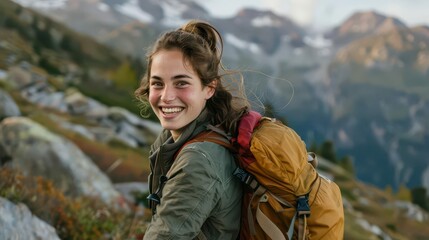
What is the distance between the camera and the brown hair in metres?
3.44

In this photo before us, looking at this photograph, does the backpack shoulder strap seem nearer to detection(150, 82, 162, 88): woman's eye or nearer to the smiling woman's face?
the smiling woman's face

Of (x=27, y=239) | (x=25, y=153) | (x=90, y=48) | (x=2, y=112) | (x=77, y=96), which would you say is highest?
(x=27, y=239)

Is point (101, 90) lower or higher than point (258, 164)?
lower

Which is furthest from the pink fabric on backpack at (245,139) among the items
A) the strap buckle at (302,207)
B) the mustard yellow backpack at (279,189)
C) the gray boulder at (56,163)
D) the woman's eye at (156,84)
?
the gray boulder at (56,163)

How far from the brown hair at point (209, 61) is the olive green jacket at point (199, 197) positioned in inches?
16.3

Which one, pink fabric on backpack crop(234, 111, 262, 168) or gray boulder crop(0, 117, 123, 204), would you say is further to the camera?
gray boulder crop(0, 117, 123, 204)

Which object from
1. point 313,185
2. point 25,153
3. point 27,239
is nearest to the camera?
point 313,185

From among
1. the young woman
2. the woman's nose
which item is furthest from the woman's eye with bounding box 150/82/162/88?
the woman's nose

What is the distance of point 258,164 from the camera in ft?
10.1

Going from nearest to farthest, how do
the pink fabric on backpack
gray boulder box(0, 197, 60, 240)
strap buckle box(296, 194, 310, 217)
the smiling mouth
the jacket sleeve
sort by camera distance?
the jacket sleeve < strap buckle box(296, 194, 310, 217) < the pink fabric on backpack < the smiling mouth < gray boulder box(0, 197, 60, 240)

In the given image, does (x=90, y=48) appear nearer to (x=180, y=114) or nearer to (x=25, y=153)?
(x=25, y=153)

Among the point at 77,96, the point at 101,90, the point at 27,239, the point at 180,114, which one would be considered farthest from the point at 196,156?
the point at 101,90

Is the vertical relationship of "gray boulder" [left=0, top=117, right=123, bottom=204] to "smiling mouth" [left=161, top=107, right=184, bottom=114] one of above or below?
below

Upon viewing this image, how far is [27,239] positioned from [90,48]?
346 ft
